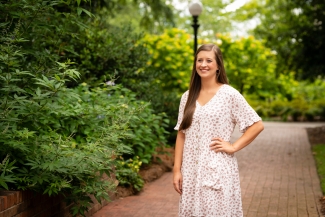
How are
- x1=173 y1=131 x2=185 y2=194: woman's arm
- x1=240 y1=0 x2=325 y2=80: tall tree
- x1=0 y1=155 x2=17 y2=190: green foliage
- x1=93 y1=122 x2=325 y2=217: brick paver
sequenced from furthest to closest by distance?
x1=240 y1=0 x2=325 y2=80: tall tree
x1=93 y1=122 x2=325 y2=217: brick paver
x1=0 y1=155 x2=17 y2=190: green foliage
x1=173 y1=131 x2=185 y2=194: woman's arm

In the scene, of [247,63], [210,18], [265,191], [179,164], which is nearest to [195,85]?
[179,164]

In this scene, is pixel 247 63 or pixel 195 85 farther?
pixel 247 63

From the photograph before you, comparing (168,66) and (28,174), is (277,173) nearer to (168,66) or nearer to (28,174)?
(28,174)

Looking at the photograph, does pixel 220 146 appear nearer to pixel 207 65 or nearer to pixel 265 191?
pixel 207 65

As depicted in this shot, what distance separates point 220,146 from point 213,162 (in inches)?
5.1

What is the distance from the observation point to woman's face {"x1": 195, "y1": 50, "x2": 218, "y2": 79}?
3.97 meters

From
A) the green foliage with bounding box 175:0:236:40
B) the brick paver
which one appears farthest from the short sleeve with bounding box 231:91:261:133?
the green foliage with bounding box 175:0:236:40

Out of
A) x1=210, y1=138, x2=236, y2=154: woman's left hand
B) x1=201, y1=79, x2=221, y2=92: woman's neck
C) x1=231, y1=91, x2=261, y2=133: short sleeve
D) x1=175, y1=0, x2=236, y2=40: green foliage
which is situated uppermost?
x1=175, y1=0, x2=236, y2=40: green foliage

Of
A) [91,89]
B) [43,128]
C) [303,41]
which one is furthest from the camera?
[303,41]

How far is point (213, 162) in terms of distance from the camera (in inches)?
152

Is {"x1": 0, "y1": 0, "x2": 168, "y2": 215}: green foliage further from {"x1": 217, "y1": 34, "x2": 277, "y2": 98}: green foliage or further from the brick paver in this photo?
{"x1": 217, "y1": 34, "x2": 277, "y2": 98}: green foliage

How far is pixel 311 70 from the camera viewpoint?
17.4 metres

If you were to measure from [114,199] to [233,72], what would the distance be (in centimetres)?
2155

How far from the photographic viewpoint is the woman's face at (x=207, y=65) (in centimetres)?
397
